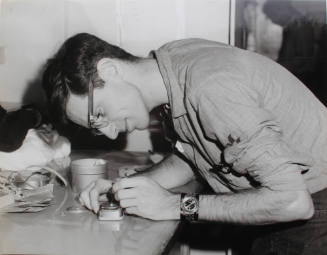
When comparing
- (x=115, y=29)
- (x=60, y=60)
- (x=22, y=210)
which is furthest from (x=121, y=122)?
(x=115, y=29)

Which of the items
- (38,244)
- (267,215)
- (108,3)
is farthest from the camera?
(108,3)

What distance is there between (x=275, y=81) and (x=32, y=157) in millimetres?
939

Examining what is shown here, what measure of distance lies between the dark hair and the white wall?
30.5 inches

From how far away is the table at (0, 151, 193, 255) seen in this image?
2.81 ft

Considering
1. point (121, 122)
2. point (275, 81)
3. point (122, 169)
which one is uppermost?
point (275, 81)

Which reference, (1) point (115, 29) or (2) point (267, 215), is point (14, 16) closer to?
(1) point (115, 29)

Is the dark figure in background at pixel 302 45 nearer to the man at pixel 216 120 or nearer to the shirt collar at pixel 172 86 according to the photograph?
the man at pixel 216 120

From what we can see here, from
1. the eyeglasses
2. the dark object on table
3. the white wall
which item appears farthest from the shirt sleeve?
the white wall

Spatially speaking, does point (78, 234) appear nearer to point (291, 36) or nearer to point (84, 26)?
point (84, 26)

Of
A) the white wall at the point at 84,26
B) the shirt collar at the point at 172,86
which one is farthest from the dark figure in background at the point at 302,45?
the shirt collar at the point at 172,86

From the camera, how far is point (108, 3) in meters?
1.97

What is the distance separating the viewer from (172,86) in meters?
1.09

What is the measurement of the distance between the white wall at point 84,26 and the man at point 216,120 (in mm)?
739

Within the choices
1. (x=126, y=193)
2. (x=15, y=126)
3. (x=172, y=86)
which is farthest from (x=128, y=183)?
(x=15, y=126)
